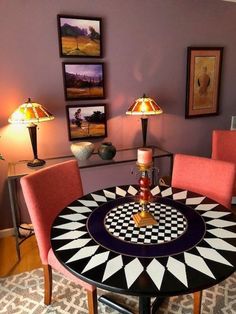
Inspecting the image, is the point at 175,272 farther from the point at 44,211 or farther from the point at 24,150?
the point at 24,150

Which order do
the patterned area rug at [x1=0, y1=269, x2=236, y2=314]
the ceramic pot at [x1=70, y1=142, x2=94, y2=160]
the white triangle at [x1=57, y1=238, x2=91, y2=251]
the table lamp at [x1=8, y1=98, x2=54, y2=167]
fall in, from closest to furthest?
the white triangle at [x1=57, y1=238, x2=91, y2=251] < the patterned area rug at [x1=0, y1=269, x2=236, y2=314] < the table lamp at [x1=8, y1=98, x2=54, y2=167] < the ceramic pot at [x1=70, y1=142, x2=94, y2=160]

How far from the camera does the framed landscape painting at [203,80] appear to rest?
292 cm

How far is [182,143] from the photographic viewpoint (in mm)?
3170

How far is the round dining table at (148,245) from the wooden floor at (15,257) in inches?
37.2

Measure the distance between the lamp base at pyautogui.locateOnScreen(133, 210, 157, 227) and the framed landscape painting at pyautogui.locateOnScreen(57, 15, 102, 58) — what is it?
5.63 feet

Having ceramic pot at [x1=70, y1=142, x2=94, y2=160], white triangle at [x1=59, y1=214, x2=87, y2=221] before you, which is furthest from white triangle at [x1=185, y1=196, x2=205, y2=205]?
ceramic pot at [x1=70, y1=142, x2=94, y2=160]

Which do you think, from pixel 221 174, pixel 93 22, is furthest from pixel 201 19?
pixel 221 174

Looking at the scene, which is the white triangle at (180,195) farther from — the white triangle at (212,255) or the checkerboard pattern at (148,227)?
the white triangle at (212,255)

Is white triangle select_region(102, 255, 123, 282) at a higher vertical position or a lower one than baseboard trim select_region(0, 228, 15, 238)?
higher

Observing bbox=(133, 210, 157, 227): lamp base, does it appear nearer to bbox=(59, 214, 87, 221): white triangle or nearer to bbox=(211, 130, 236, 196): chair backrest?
bbox=(59, 214, 87, 221): white triangle

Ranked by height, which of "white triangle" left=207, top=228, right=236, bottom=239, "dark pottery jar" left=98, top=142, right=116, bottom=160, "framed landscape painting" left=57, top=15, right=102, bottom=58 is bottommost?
"white triangle" left=207, top=228, right=236, bottom=239

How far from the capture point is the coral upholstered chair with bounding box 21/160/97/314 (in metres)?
1.51

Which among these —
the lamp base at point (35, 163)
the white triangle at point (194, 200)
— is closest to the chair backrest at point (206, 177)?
the white triangle at point (194, 200)

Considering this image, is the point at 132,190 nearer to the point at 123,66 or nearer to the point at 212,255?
the point at 212,255
